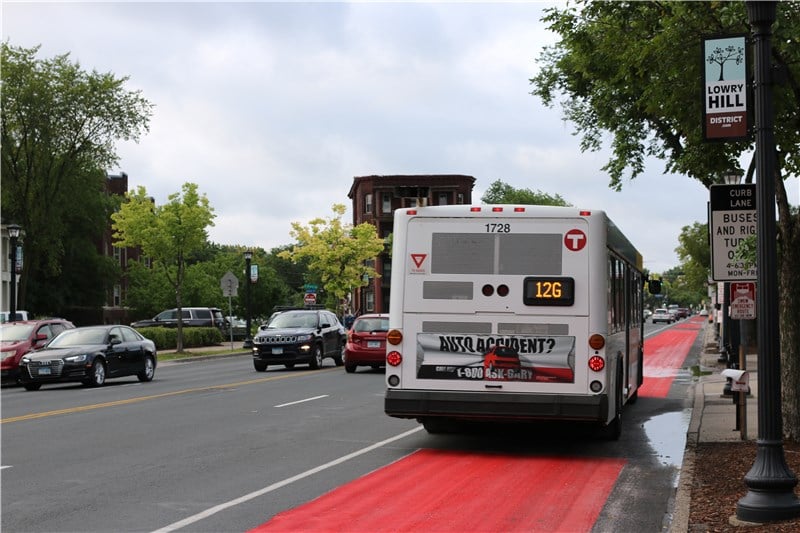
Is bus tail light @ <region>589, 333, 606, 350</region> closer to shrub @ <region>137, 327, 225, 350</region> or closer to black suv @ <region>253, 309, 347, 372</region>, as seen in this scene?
black suv @ <region>253, 309, 347, 372</region>

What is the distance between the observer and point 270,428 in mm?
15336

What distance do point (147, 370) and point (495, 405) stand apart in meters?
16.4

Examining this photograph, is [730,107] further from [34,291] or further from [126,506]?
[34,291]

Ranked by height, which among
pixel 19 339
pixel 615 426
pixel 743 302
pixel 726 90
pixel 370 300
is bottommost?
pixel 615 426

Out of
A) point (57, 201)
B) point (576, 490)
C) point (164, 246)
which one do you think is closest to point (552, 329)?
point (576, 490)

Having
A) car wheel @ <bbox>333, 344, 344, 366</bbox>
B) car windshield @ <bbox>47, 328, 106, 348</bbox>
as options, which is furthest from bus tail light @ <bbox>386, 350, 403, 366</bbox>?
car wheel @ <bbox>333, 344, 344, 366</bbox>

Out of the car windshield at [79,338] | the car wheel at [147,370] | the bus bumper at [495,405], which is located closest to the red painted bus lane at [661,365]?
the bus bumper at [495,405]

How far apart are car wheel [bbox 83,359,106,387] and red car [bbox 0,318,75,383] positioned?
2511 millimetres

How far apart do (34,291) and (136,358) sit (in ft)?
138

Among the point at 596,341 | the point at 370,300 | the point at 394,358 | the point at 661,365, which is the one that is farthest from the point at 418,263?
the point at 370,300

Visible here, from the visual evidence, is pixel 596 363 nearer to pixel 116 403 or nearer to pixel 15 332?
pixel 116 403

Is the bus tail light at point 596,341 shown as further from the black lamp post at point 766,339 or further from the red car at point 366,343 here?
the red car at point 366,343

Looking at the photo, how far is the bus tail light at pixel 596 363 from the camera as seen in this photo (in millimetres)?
12195

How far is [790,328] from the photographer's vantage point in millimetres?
12688
